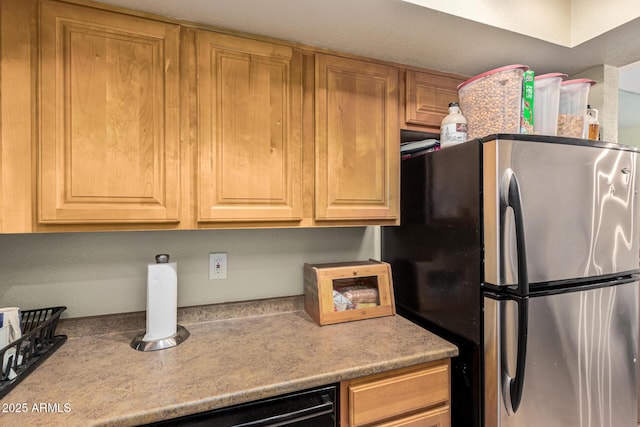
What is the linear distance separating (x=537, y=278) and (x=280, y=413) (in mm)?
992

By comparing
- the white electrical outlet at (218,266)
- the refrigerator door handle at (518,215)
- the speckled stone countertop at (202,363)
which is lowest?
the speckled stone countertop at (202,363)

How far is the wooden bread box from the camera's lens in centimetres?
141

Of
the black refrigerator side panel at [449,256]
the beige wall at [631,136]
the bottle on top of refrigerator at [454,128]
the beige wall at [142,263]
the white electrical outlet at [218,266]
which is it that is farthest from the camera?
the beige wall at [631,136]

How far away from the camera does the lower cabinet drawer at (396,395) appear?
3.36ft

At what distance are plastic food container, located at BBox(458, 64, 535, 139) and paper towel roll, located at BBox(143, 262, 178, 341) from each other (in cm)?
142

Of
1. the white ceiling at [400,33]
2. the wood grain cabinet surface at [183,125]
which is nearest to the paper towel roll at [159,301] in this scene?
the wood grain cabinet surface at [183,125]

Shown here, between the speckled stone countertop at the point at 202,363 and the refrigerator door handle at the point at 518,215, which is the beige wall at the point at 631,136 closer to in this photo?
the refrigerator door handle at the point at 518,215

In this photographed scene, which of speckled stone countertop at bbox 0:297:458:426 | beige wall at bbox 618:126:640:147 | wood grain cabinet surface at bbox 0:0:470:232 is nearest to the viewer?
speckled stone countertop at bbox 0:297:458:426

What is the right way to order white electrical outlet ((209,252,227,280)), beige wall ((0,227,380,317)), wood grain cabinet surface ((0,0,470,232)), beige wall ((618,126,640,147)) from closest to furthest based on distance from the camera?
wood grain cabinet surface ((0,0,470,232)) → beige wall ((0,227,380,317)) → white electrical outlet ((209,252,227,280)) → beige wall ((618,126,640,147))

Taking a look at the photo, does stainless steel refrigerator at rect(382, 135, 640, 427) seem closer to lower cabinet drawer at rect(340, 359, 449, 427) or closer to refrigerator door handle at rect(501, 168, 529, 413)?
refrigerator door handle at rect(501, 168, 529, 413)

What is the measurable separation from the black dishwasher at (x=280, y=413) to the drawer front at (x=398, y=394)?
81 mm

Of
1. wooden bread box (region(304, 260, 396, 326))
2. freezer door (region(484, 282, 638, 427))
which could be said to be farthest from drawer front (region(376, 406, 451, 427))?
wooden bread box (region(304, 260, 396, 326))

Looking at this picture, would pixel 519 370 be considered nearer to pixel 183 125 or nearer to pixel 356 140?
pixel 356 140

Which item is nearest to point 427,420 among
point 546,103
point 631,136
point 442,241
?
point 442,241
